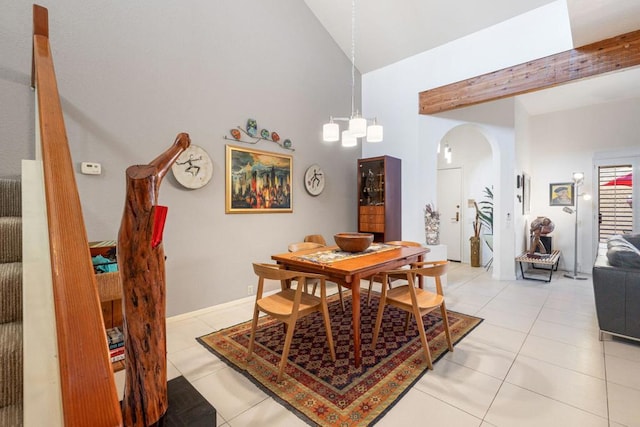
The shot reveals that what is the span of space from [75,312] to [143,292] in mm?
196

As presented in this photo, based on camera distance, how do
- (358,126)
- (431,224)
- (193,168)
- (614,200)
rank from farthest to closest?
(614,200) → (431,224) → (193,168) → (358,126)

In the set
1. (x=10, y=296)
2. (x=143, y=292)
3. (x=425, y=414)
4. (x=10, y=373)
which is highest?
(x=143, y=292)

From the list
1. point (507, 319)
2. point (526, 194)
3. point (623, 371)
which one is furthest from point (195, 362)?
point (526, 194)

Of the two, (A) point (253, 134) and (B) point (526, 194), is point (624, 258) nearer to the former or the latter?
(B) point (526, 194)

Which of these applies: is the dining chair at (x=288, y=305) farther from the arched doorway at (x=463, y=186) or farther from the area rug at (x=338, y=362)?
the arched doorway at (x=463, y=186)

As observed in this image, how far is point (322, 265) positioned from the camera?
2299mm

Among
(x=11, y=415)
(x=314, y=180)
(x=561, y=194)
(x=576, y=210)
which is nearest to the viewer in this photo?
(x=11, y=415)

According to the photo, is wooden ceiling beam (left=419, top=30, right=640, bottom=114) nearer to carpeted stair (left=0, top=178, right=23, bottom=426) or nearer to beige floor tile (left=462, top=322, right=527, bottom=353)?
beige floor tile (left=462, top=322, right=527, bottom=353)

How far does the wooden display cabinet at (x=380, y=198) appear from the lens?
4488mm

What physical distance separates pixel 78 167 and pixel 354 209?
3.85 m

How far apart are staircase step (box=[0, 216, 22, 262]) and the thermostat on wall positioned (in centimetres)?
108

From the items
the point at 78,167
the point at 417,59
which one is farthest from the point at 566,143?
Answer: the point at 78,167

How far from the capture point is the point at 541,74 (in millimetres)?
3420

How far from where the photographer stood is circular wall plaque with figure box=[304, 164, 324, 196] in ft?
14.0
